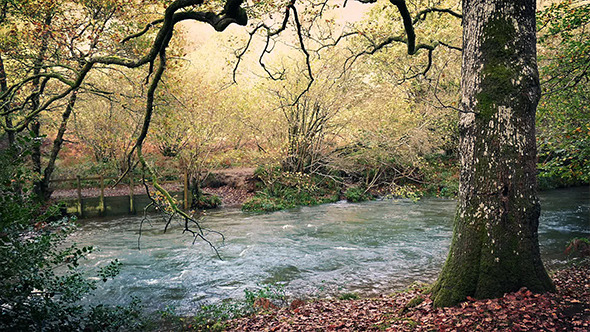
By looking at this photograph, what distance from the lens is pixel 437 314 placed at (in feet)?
13.2

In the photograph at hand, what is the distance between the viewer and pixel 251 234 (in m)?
12.7

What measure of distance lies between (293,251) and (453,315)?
6.96 meters

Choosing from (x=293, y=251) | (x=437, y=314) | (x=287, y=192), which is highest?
(x=287, y=192)

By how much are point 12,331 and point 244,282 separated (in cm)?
430

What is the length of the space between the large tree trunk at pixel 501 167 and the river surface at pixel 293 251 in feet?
10.8

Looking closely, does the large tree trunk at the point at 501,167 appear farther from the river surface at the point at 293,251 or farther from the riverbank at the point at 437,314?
the river surface at the point at 293,251

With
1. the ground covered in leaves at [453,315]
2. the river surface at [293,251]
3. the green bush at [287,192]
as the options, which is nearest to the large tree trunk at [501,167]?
the ground covered in leaves at [453,315]

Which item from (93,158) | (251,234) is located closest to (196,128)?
(251,234)

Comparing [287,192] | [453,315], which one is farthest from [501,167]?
[287,192]

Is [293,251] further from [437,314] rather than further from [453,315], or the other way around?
[453,315]

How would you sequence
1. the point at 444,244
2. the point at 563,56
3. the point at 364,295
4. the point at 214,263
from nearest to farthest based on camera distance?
the point at 364,295 < the point at 563,56 < the point at 214,263 < the point at 444,244

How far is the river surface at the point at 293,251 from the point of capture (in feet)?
25.2

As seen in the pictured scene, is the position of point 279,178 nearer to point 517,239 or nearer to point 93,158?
point 93,158

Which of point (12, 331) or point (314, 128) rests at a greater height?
point (314, 128)
